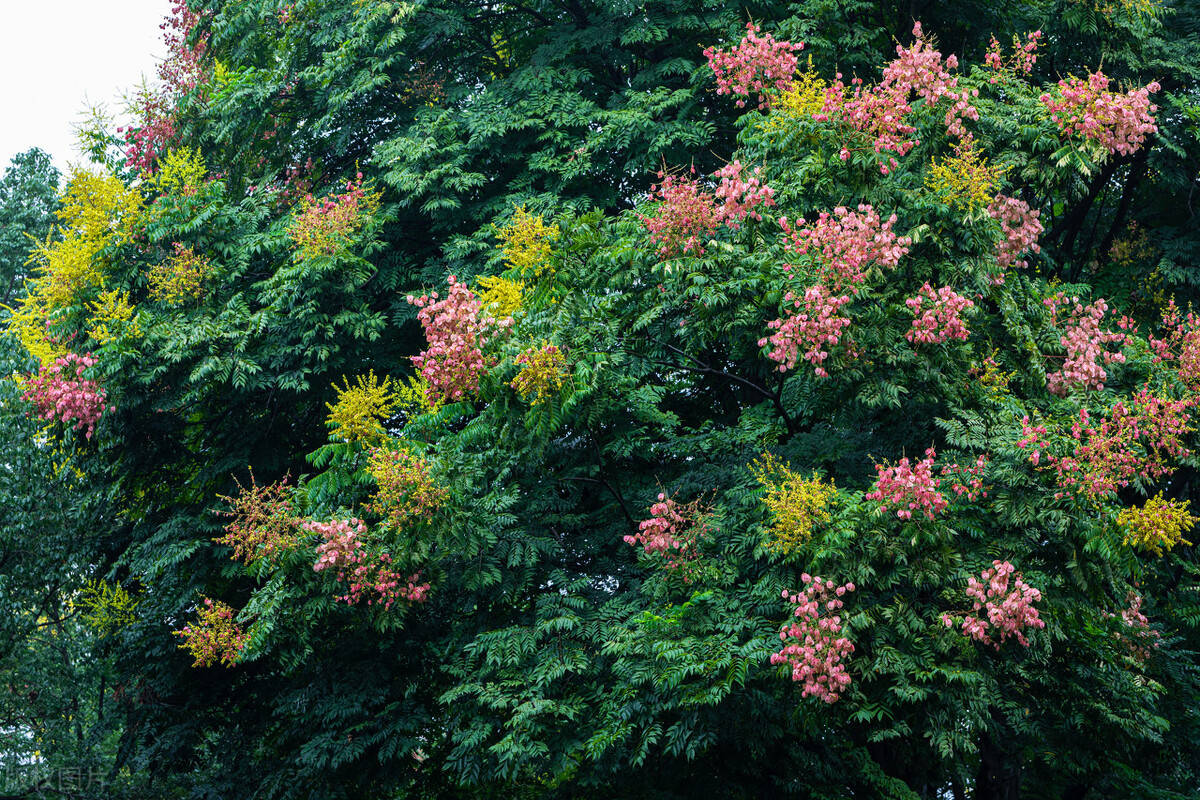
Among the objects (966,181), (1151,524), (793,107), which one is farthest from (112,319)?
(1151,524)

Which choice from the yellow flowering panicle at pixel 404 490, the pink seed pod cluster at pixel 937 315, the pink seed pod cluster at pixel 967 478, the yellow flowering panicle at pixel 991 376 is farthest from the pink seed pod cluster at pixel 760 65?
the yellow flowering panicle at pixel 404 490

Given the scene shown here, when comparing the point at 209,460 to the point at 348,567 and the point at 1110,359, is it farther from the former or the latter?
the point at 1110,359

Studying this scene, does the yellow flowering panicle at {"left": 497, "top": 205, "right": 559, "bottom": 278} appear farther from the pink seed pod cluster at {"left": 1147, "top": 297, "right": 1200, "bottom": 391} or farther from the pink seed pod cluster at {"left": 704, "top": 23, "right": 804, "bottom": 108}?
the pink seed pod cluster at {"left": 1147, "top": 297, "right": 1200, "bottom": 391}

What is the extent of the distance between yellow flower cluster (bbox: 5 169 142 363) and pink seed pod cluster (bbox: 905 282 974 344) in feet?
29.2

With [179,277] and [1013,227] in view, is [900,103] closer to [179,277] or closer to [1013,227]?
[1013,227]

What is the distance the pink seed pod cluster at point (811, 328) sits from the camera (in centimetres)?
771

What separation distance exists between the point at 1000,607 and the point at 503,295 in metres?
4.89

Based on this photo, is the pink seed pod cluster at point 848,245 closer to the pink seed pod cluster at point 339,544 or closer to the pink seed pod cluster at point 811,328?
the pink seed pod cluster at point 811,328

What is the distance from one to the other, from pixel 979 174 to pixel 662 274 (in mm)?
2583

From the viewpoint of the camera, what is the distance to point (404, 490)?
862 centimetres

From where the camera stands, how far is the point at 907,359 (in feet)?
26.4

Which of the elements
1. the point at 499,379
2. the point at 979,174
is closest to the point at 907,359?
the point at 979,174

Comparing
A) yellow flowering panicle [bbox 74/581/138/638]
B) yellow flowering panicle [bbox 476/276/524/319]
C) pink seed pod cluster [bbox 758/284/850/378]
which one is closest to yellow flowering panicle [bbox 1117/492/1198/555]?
pink seed pod cluster [bbox 758/284/850/378]

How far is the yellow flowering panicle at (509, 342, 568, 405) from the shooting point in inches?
323
